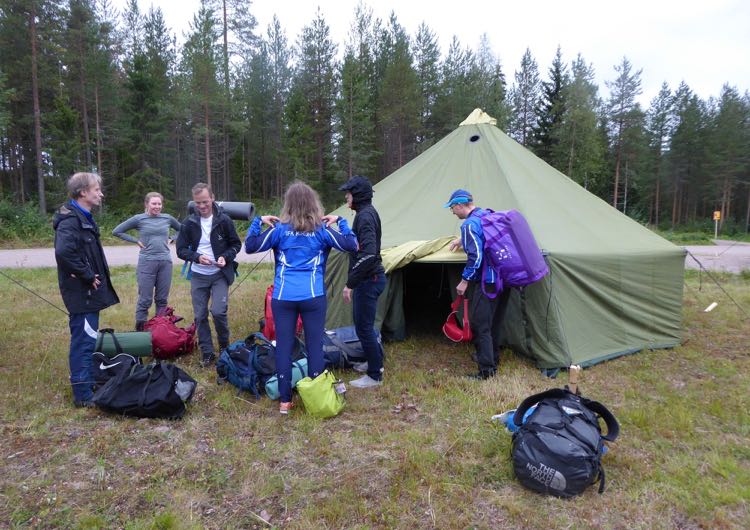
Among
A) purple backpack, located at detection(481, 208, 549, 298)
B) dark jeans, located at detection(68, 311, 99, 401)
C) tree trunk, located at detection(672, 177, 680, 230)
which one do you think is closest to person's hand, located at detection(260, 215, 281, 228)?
dark jeans, located at detection(68, 311, 99, 401)

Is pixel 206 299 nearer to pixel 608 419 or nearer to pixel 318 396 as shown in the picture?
pixel 318 396

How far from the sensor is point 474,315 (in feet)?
12.7

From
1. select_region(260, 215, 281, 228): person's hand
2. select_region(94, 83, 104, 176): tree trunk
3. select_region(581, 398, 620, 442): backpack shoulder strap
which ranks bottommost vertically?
select_region(581, 398, 620, 442): backpack shoulder strap

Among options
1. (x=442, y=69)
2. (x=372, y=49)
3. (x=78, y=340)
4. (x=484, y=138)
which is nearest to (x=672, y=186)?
(x=442, y=69)

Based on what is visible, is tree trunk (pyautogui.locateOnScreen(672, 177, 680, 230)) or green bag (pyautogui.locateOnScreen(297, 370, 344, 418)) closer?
green bag (pyautogui.locateOnScreen(297, 370, 344, 418))

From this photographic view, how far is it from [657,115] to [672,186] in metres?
5.39

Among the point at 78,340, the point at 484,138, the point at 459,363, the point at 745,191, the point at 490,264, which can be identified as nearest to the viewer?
the point at 78,340

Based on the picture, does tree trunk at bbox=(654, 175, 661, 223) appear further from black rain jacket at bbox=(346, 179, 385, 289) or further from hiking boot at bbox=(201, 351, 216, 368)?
hiking boot at bbox=(201, 351, 216, 368)

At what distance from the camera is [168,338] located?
14.5 feet

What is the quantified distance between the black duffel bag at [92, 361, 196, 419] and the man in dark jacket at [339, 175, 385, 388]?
1.43 meters

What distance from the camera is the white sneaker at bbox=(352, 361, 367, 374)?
4.27m

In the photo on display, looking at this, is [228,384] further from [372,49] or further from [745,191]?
[745,191]

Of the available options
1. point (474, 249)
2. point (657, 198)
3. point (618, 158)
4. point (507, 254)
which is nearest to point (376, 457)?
point (474, 249)

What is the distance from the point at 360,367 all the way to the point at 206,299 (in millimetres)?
1574
